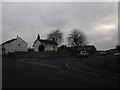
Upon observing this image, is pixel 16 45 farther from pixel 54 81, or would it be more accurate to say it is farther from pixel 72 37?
pixel 54 81

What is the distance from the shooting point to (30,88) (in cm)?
788

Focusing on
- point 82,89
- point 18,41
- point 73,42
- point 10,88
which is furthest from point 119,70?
point 18,41

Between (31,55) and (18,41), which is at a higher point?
(18,41)

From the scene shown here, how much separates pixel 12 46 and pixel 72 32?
31611mm

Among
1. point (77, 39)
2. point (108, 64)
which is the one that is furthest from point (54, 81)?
point (77, 39)

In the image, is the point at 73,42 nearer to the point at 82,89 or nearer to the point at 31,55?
the point at 31,55

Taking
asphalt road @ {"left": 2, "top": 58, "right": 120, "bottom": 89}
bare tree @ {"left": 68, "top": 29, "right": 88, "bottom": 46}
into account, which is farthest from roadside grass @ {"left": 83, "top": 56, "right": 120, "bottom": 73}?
bare tree @ {"left": 68, "top": 29, "right": 88, "bottom": 46}

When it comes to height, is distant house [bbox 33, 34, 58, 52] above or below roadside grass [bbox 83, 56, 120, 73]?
above

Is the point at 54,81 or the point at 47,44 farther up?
the point at 47,44

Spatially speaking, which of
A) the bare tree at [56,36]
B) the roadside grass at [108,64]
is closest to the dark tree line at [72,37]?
the bare tree at [56,36]

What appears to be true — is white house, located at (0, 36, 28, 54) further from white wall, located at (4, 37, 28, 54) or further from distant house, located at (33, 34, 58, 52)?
distant house, located at (33, 34, 58, 52)

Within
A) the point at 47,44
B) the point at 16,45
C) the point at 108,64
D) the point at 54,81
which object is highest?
the point at 47,44

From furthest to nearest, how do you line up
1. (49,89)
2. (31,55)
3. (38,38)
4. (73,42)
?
1. (38,38)
2. (73,42)
3. (31,55)
4. (49,89)

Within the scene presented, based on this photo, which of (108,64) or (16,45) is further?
(16,45)
